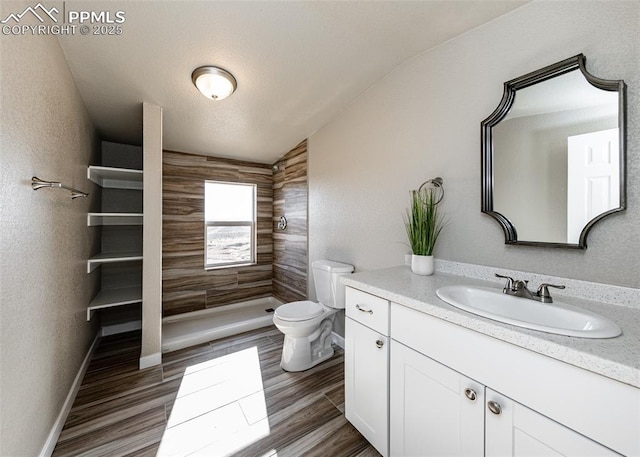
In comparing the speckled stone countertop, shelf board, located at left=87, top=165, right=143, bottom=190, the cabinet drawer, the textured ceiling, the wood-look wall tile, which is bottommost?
the wood-look wall tile

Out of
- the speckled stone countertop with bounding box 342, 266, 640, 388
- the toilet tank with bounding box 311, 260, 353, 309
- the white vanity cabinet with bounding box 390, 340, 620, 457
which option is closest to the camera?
the speckled stone countertop with bounding box 342, 266, 640, 388

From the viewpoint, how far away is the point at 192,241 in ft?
A: 9.99

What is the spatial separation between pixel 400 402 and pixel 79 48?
2.58 metres

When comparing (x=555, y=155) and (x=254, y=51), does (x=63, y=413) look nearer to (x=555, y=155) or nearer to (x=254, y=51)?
(x=254, y=51)

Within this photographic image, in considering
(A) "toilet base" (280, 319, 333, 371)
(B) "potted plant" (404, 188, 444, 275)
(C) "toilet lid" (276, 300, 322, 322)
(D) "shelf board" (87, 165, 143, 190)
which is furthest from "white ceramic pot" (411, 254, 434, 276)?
(D) "shelf board" (87, 165, 143, 190)

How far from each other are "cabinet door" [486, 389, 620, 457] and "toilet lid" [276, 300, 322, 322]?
1360 mm

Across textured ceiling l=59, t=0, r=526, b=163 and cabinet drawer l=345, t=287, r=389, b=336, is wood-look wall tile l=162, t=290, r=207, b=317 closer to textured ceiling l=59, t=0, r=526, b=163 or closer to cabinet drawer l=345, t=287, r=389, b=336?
textured ceiling l=59, t=0, r=526, b=163

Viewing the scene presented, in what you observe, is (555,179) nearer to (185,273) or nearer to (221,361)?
(221,361)

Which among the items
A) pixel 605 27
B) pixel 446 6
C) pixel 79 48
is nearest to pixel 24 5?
Answer: pixel 79 48

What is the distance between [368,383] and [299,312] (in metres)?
0.93

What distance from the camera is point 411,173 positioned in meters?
1.74

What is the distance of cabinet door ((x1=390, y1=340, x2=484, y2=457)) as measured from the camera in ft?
2.87

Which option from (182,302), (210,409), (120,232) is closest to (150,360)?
(210,409)

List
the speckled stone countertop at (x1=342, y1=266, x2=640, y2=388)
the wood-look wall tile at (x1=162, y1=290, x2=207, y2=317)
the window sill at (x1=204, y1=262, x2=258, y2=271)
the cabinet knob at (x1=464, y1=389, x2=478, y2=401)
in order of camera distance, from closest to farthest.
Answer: the speckled stone countertop at (x1=342, y1=266, x2=640, y2=388)
the cabinet knob at (x1=464, y1=389, x2=478, y2=401)
the wood-look wall tile at (x1=162, y1=290, x2=207, y2=317)
the window sill at (x1=204, y1=262, x2=258, y2=271)
